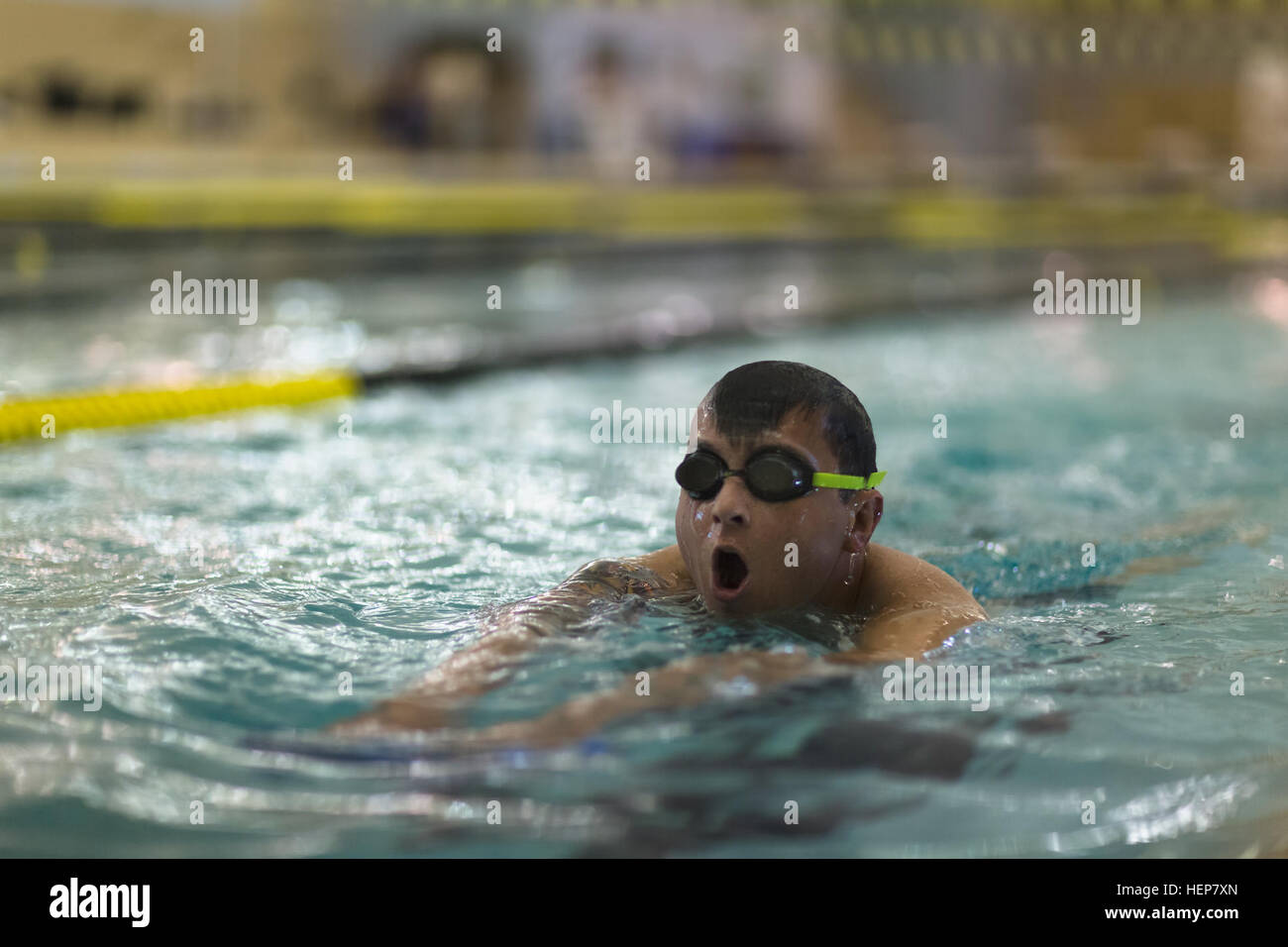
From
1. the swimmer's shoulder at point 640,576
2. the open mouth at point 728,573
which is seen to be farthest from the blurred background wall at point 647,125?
the open mouth at point 728,573

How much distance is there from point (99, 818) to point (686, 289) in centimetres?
893

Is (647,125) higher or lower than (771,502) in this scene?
higher

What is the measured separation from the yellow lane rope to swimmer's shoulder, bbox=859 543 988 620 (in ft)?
11.2

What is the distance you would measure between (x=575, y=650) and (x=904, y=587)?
24.0 inches

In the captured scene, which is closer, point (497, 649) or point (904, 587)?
point (497, 649)

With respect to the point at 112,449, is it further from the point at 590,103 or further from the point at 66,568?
the point at 590,103

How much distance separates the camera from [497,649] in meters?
2.13

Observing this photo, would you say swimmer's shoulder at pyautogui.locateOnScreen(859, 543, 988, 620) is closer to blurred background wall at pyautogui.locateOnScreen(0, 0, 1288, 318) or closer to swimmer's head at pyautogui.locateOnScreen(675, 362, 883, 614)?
swimmer's head at pyautogui.locateOnScreen(675, 362, 883, 614)

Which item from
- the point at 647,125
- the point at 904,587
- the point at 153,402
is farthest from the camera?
the point at 647,125

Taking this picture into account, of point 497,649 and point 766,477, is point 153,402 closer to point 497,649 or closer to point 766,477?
point 497,649

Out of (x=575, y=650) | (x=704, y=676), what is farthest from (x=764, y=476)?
(x=575, y=650)

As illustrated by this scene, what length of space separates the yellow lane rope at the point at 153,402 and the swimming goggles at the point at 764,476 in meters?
3.30

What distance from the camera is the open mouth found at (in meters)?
2.10
